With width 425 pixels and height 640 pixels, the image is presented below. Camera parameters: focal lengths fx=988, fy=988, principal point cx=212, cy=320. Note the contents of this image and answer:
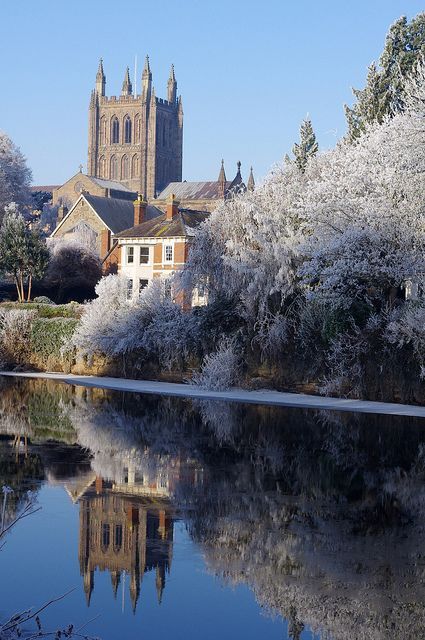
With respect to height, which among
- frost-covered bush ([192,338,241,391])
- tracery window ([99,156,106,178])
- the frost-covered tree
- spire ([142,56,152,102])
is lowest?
frost-covered bush ([192,338,241,391])

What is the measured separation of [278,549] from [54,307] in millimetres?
39535

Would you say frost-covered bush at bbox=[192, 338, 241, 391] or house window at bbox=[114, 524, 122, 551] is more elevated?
frost-covered bush at bbox=[192, 338, 241, 391]

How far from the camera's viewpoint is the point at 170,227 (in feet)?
211

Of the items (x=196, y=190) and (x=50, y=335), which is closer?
(x=50, y=335)

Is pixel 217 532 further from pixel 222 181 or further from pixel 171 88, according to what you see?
pixel 171 88

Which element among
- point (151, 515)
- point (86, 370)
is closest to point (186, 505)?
point (151, 515)

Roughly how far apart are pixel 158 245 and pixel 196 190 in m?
76.6

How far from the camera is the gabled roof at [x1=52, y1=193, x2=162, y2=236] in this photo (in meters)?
94.5

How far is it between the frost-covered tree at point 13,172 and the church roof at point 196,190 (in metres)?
40.4

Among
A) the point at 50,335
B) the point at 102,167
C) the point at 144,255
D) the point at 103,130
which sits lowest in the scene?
the point at 50,335

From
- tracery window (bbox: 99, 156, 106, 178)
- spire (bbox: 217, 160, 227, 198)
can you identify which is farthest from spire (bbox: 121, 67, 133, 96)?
spire (bbox: 217, 160, 227, 198)

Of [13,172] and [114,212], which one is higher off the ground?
[13,172]

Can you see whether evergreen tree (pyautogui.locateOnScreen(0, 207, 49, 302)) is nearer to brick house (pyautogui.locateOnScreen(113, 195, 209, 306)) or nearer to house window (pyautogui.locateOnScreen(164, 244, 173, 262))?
brick house (pyautogui.locateOnScreen(113, 195, 209, 306))

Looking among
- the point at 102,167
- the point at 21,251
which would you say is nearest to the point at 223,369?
the point at 21,251
